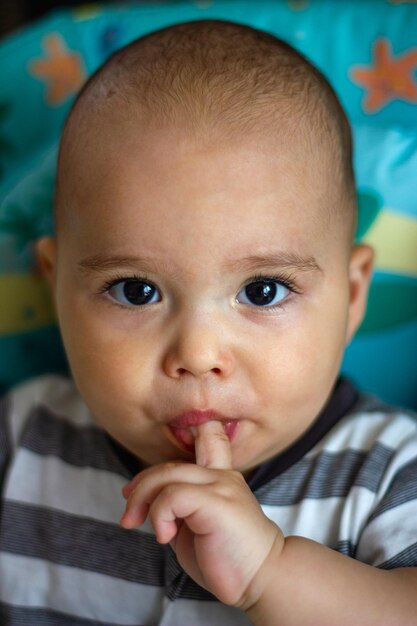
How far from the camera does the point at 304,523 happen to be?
1115 mm

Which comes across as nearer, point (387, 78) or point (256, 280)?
point (256, 280)

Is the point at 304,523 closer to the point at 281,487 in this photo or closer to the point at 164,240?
the point at 281,487

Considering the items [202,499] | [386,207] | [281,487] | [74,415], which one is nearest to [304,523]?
[281,487]

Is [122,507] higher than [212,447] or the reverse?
the reverse

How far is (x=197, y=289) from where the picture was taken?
987 millimetres

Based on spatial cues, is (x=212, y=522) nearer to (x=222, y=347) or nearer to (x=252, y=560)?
(x=252, y=560)

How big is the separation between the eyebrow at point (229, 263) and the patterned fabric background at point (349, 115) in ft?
1.10

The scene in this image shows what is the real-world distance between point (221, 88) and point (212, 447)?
418 millimetres

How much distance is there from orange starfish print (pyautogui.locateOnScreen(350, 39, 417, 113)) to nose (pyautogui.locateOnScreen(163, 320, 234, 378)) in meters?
0.60

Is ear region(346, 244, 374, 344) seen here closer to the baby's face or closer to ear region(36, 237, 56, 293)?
the baby's face

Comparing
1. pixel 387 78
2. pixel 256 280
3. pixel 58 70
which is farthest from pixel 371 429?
pixel 58 70

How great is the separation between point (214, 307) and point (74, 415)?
1.40 ft

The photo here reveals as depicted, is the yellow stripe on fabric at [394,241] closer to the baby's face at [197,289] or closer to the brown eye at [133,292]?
the baby's face at [197,289]

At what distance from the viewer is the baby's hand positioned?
916 millimetres
